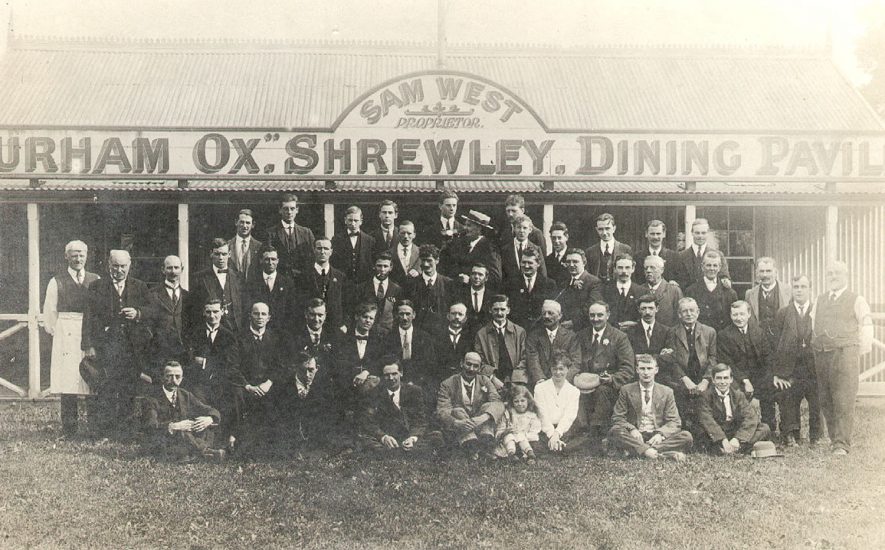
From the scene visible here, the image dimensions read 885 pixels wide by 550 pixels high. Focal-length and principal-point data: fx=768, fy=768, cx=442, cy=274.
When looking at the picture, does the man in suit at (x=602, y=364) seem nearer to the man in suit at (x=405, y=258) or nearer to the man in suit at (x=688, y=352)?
the man in suit at (x=688, y=352)

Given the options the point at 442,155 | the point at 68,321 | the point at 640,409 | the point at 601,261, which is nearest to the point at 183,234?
the point at 68,321

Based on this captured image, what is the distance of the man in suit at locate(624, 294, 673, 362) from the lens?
6.80m

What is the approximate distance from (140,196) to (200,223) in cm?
167

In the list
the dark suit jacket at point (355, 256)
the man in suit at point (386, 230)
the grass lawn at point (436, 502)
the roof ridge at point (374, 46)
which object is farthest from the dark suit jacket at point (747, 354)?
the roof ridge at point (374, 46)

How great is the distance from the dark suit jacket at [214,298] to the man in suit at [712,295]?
4.11 meters

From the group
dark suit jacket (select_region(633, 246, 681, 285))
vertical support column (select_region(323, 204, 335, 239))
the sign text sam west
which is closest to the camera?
dark suit jacket (select_region(633, 246, 681, 285))

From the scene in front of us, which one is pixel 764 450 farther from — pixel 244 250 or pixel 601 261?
pixel 244 250

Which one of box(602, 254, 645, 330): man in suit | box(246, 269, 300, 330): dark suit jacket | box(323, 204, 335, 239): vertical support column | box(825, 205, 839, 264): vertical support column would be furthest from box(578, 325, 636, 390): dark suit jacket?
box(323, 204, 335, 239): vertical support column

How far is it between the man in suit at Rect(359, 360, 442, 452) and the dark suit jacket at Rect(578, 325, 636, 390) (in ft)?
4.87

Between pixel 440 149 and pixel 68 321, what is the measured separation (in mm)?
3868

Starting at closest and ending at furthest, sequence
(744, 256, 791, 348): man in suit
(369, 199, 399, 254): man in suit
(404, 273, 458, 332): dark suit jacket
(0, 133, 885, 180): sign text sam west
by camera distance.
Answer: (404, 273, 458, 332): dark suit jacket → (744, 256, 791, 348): man in suit → (369, 199, 399, 254): man in suit → (0, 133, 885, 180): sign text sam west

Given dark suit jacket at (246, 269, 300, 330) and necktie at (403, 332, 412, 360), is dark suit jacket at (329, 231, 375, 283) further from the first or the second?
necktie at (403, 332, 412, 360)

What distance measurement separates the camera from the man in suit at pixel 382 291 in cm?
683

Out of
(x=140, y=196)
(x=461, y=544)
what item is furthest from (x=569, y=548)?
(x=140, y=196)
